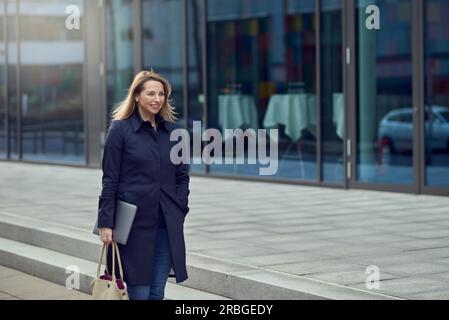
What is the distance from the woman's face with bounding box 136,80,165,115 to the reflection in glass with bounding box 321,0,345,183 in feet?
29.9

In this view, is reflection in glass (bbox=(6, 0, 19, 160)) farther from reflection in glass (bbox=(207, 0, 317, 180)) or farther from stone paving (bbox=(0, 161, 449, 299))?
reflection in glass (bbox=(207, 0, 317, 180))

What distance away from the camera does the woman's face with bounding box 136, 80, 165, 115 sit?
5.93 metres

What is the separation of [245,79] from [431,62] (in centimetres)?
393

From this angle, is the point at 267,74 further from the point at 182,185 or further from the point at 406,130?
the point at 182,185

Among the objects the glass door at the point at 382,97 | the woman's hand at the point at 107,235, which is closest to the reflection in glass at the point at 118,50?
the glass door at the point at 382,97

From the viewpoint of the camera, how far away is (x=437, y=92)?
13.4 metres

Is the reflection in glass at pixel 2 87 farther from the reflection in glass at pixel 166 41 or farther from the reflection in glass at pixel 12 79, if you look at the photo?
the reflection in glass at pixel 166 41

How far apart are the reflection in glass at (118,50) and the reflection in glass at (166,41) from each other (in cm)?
52

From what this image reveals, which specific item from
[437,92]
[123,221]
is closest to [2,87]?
[437,92]

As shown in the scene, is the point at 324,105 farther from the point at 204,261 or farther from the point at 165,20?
the point at 204,261

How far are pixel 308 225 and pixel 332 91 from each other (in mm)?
4668

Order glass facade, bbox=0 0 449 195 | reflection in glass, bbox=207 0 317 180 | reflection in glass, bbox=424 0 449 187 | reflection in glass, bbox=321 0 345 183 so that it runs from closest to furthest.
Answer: reflection in glass, bbox=424 0 449 187 < glass facade, bbox=0 0 449 195 < reflection in glass, bbox=321 0 345 183 < reflection in glass, bbox=207 0 317 180
